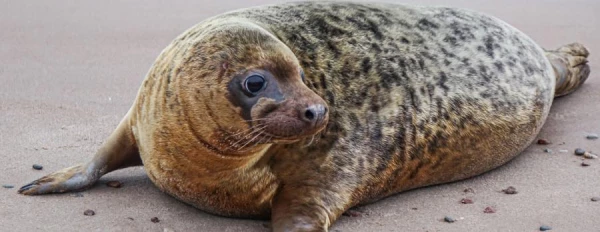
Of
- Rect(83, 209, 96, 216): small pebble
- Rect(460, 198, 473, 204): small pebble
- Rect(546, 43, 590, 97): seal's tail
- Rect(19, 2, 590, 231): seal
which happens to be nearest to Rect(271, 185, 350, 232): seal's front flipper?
Rect(19, 2, 590, 231): seal

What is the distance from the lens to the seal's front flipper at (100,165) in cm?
446

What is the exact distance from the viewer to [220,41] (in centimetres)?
388

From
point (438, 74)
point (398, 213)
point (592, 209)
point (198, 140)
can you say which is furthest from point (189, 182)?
point (592, 209)

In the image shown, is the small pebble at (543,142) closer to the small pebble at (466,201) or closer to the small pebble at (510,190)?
the small pebble at (510,190)

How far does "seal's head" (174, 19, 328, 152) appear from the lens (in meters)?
3.69

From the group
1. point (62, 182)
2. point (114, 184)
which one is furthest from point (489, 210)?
point (62, 182)

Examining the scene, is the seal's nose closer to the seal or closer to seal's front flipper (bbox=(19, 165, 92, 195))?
the seal

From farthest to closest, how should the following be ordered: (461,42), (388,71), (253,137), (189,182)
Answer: (461,42), (388,71), (189,182), (253,137)

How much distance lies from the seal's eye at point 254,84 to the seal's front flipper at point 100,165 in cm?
95

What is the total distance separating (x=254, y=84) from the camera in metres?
3.75

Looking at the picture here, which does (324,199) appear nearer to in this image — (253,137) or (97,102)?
(253,137)

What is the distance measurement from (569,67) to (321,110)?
9.71 ft

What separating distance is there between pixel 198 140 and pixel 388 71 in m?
1.09

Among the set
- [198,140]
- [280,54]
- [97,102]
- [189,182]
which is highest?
[280,54]
